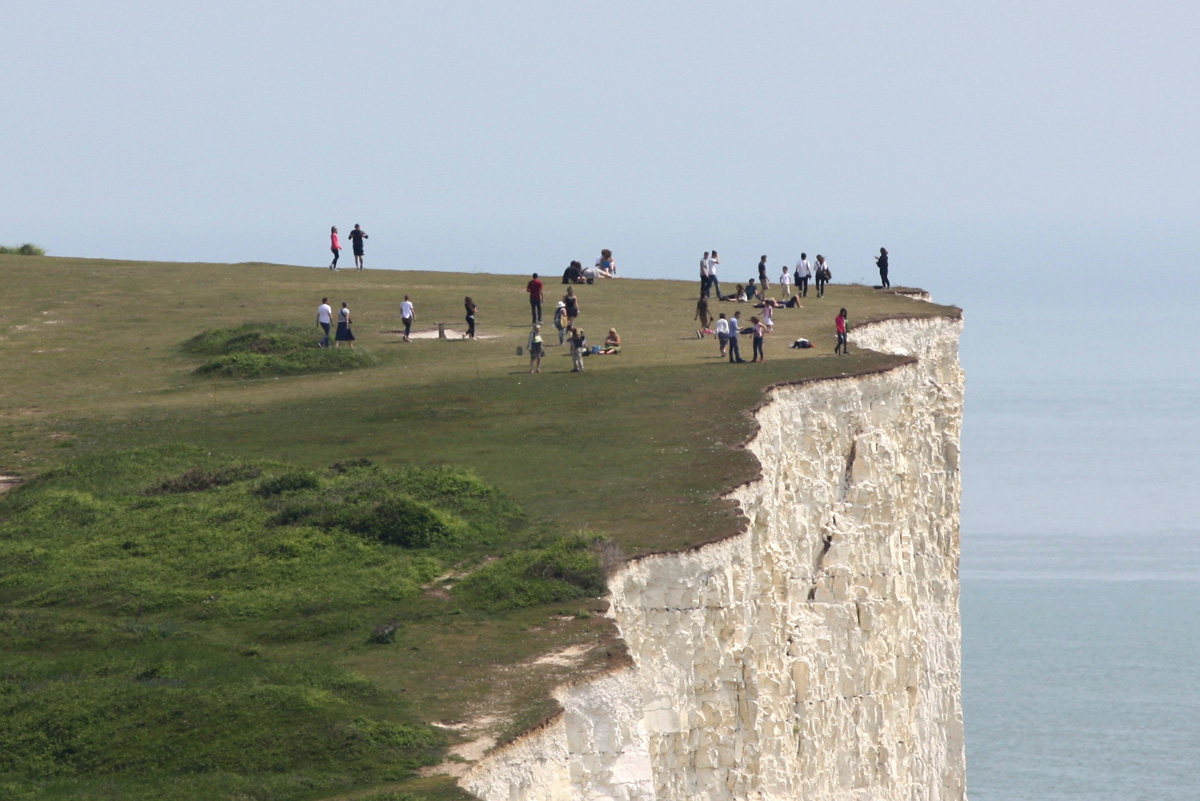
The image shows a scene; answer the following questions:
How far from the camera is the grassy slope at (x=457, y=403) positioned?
25.7 metres

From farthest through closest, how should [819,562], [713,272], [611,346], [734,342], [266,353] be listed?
1. [713,272]
2. [266,353]
3. [611,346]
4. [734,342]
5. [819,562]

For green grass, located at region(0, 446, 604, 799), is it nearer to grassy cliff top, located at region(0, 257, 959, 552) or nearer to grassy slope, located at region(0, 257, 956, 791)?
grassy slope, located at region(0, 257, 956, 791)

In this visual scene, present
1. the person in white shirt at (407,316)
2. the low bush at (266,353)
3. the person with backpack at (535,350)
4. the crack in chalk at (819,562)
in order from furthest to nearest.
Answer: the person in white shirt at (407,316) → the low bush at (266,353) → the person with backpack at (535,350) → the crack in chalk at (819,562)

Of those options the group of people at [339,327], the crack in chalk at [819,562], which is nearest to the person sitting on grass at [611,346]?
the group of people at [339,327]

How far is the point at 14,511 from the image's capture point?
32.5 meters

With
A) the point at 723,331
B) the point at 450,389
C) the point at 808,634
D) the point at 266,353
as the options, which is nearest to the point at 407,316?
the point at 266,353

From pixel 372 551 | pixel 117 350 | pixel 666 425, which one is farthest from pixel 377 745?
pixel 117 350

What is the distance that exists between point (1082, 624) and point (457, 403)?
76338 millimetres

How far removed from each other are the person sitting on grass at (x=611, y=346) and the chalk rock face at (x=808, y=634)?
23.5 ft

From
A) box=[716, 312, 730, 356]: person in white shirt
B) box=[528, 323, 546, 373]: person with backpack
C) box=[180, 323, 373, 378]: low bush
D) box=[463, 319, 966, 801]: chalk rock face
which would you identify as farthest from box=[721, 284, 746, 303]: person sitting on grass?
box=[528, 323, 546, 373]: person with backpack

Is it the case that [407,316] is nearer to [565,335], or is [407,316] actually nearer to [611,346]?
[565,335]

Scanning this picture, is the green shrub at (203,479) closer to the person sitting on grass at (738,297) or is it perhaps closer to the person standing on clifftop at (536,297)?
the person standing on clifftop at (536,297)

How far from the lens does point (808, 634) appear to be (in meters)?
34.6

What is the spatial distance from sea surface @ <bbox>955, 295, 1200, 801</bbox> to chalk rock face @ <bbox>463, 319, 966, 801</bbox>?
32388 mm
